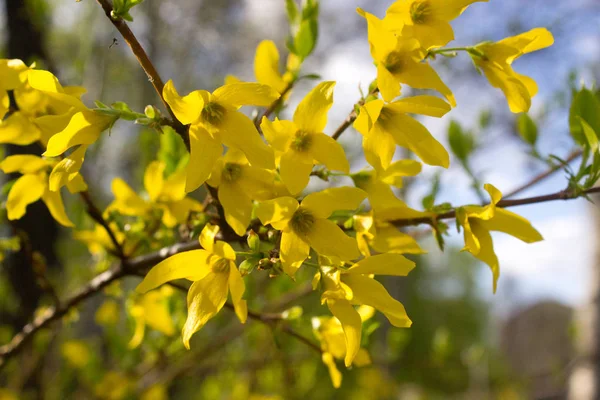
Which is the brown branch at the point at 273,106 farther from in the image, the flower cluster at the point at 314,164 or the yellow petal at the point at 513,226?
the yellow petal at the point at 513,226

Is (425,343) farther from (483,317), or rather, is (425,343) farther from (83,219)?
(83,219)

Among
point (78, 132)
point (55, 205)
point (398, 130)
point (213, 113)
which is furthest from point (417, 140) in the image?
point (55, 205)

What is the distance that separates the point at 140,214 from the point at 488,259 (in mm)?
480

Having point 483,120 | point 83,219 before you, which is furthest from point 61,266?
point 483,120

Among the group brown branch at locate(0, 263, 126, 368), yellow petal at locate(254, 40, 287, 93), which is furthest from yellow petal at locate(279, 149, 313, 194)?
brown branch at locate(0, 263, 126, 368)

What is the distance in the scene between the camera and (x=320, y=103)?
456 mm

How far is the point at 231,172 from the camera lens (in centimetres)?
46

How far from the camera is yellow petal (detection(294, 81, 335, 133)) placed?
0.45 meters

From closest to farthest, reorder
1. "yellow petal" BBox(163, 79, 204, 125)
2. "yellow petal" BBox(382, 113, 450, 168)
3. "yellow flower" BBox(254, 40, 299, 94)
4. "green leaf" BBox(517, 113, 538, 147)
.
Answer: "yellow petal" BBox(163, 79, 204, 125), "yellow petal" BBox(382, 113, 450, 168), "yellow flower" BBox(254, 40, 299, 94), "green leaf" BBox(517, 113, 538, 147)

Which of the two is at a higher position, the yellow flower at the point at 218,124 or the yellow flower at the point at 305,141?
the yellow flower at the point at 218,124

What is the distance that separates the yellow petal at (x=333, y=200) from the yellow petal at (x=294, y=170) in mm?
18

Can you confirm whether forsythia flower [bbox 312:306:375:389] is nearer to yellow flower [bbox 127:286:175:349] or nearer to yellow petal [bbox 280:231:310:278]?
yellow petal [bbox 280:231:310:278]

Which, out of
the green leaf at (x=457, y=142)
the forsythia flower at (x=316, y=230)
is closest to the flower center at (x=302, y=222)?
the forsythia flower at (x=316, y=230)

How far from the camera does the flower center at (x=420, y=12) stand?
464 mm
